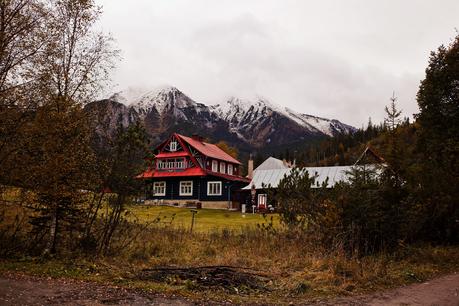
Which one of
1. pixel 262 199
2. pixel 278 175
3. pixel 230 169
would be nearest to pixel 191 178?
pixel 230 169

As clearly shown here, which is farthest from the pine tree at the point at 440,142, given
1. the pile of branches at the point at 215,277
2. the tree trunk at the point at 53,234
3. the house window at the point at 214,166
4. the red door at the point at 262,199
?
the house window at the point at 214,166

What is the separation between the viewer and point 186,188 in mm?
54125

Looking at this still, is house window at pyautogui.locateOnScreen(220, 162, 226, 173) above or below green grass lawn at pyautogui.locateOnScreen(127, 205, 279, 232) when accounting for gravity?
above

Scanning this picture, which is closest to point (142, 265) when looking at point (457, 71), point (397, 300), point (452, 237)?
point (397, 300)

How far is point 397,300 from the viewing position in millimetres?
10430

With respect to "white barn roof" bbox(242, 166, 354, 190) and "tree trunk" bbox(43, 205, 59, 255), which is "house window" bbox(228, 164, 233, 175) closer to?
"white barn roof" bbox(242, 166, 354, 190)

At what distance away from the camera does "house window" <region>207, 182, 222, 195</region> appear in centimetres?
5247

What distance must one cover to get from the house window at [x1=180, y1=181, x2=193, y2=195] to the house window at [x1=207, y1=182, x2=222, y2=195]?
90.8 inches

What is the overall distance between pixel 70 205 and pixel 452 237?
48.7 ft

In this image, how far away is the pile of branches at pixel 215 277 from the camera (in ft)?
36.9

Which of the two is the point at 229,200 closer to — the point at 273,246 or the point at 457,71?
the point at 457,71

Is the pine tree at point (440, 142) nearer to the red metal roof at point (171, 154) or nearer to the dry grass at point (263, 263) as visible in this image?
the dry grass at point (263, 263)

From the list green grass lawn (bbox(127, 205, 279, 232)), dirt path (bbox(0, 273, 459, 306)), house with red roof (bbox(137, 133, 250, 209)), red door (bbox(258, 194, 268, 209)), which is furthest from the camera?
house with red roof (bbox(137, 133, 250, 209))

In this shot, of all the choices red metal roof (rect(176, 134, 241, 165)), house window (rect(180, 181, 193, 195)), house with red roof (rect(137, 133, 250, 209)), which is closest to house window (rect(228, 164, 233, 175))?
red metal roof (rect(176, 134, 241, 165))
